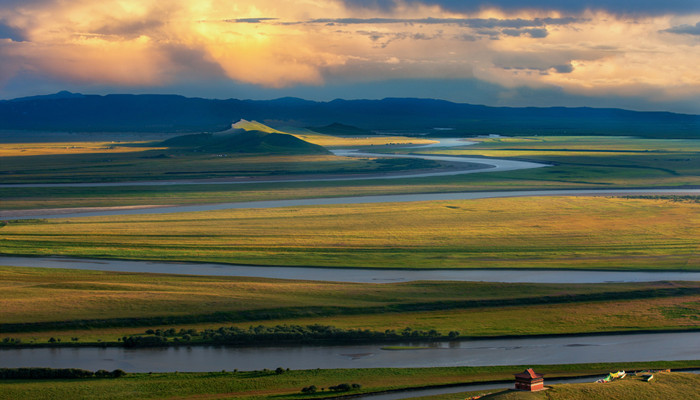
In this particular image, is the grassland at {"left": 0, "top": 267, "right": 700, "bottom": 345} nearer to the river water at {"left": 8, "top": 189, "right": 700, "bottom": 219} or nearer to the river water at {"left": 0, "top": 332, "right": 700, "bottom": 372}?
the river water at {"left": 0, "top": 332, "right": 700, "bottom": 372}

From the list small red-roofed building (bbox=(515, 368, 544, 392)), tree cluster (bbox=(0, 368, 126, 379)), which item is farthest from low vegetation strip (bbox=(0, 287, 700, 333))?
small red-roofed building (bbox=(515, 368, 544, 392))

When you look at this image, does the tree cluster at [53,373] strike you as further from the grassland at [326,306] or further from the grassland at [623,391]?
the grassland at [623,391]

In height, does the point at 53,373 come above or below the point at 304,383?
above

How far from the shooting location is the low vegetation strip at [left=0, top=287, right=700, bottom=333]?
136 ft

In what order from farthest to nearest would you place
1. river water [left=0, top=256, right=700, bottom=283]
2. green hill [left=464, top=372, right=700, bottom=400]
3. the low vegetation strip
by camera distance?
river water [left=0, top=256, right=700, bottom=283]
the low vegetation strip
green hill [left=464, top=372, right=700, bottom=400]

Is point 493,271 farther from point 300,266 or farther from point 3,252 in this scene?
point 3,252

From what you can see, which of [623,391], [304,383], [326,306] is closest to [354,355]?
[304,383]

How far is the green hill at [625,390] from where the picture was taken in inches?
1107

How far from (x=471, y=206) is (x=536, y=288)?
138 ft

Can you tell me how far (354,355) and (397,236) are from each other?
33139mm

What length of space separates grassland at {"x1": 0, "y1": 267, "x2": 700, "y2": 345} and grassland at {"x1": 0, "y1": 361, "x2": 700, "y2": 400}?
21.6 ft

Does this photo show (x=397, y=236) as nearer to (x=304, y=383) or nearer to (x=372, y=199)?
(x=372, y=199)

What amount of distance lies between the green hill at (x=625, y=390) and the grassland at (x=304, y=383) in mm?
37

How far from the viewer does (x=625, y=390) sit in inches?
1157
